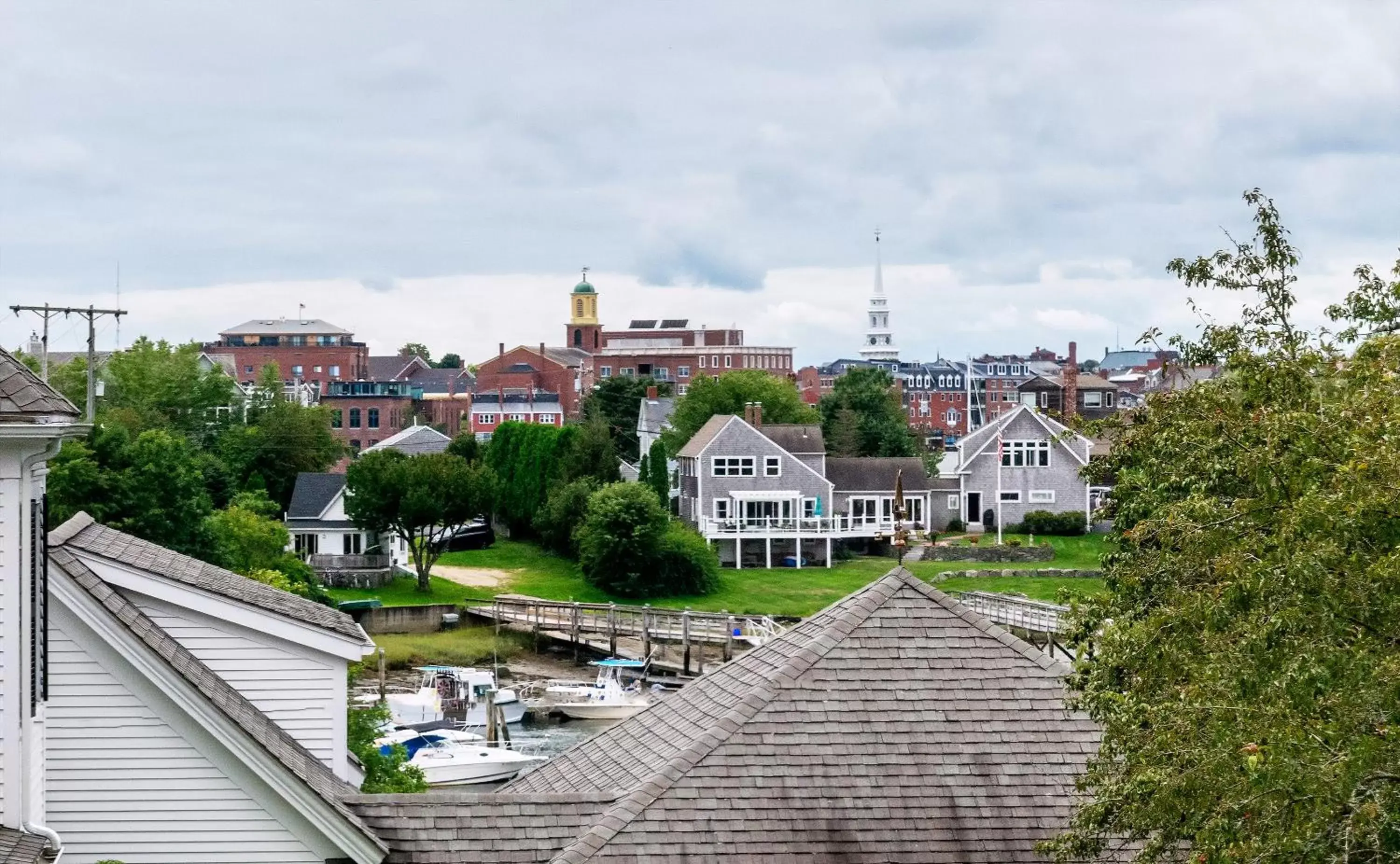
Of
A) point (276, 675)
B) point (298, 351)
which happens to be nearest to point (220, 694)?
point (276, 675)

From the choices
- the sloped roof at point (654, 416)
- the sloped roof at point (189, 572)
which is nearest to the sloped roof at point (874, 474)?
the sloped roof at point (654, 416)

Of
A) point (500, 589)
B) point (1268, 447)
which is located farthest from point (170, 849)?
point (500, 589)

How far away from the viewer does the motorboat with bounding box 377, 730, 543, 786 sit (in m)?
49.3

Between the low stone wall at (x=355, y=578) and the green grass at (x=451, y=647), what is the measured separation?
7811mm

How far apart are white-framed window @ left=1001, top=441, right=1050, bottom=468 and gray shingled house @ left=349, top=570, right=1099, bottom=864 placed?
3462 inches

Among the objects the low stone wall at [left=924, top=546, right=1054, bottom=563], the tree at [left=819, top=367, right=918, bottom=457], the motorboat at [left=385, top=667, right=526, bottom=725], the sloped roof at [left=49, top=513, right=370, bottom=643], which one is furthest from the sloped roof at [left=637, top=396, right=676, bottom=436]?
the sloped roof at [left=49, top=513, right=370, bottom=643]

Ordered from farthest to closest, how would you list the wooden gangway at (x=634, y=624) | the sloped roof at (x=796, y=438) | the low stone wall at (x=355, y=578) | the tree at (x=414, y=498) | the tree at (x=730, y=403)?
the tree at (x=730, y=403), the sloped roof at (x=796, y=438), the tree at (x=414, y=498), the low stone wall at (x=355, y=578), the wooden gangway at (x=634, y=624)

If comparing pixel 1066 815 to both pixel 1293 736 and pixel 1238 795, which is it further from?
pixel 1293 736

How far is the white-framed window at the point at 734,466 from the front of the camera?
320 feet

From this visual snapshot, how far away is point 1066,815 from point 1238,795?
7.23ft

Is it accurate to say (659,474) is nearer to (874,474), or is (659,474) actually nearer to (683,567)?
(683,567)

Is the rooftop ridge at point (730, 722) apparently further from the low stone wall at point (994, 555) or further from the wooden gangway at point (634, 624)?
the low stone wall at point (994, 555)

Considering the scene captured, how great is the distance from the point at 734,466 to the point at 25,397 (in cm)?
8644

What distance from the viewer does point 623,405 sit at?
132750 mm
